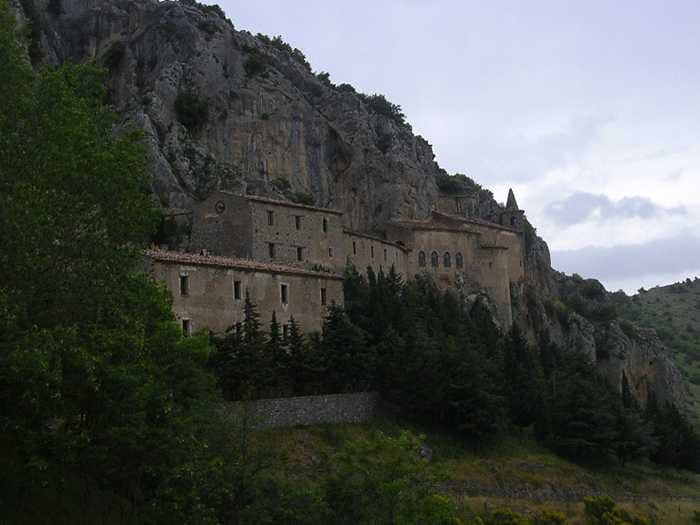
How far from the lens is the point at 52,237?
27.5m

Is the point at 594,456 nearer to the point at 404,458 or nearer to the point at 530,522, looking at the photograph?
the point at 530,522

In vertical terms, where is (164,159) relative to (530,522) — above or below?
above

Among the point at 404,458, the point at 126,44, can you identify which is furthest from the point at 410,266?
the point at 404,458

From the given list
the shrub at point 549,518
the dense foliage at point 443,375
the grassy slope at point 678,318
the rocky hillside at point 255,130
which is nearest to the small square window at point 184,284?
the dense foliage at point 443,375

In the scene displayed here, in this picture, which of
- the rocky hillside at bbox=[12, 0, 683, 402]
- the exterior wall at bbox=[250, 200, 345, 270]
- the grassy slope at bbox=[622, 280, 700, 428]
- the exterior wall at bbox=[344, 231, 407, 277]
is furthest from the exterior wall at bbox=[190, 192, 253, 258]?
the grassy slope at bbox=[622, 280, 700, 428]

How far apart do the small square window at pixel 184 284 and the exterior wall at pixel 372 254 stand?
78.4 feet

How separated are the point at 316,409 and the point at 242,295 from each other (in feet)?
27.7

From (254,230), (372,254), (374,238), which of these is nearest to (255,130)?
(374,238)

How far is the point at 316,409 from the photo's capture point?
165 feet

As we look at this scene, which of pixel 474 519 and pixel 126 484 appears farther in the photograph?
pixel 474 519

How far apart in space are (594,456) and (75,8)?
211 ft

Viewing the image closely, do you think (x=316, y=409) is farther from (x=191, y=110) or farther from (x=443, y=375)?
(x=191, y=110)

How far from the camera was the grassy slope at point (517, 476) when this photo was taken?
46703 millimetres

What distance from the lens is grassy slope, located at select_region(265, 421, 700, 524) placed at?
1839 inches
